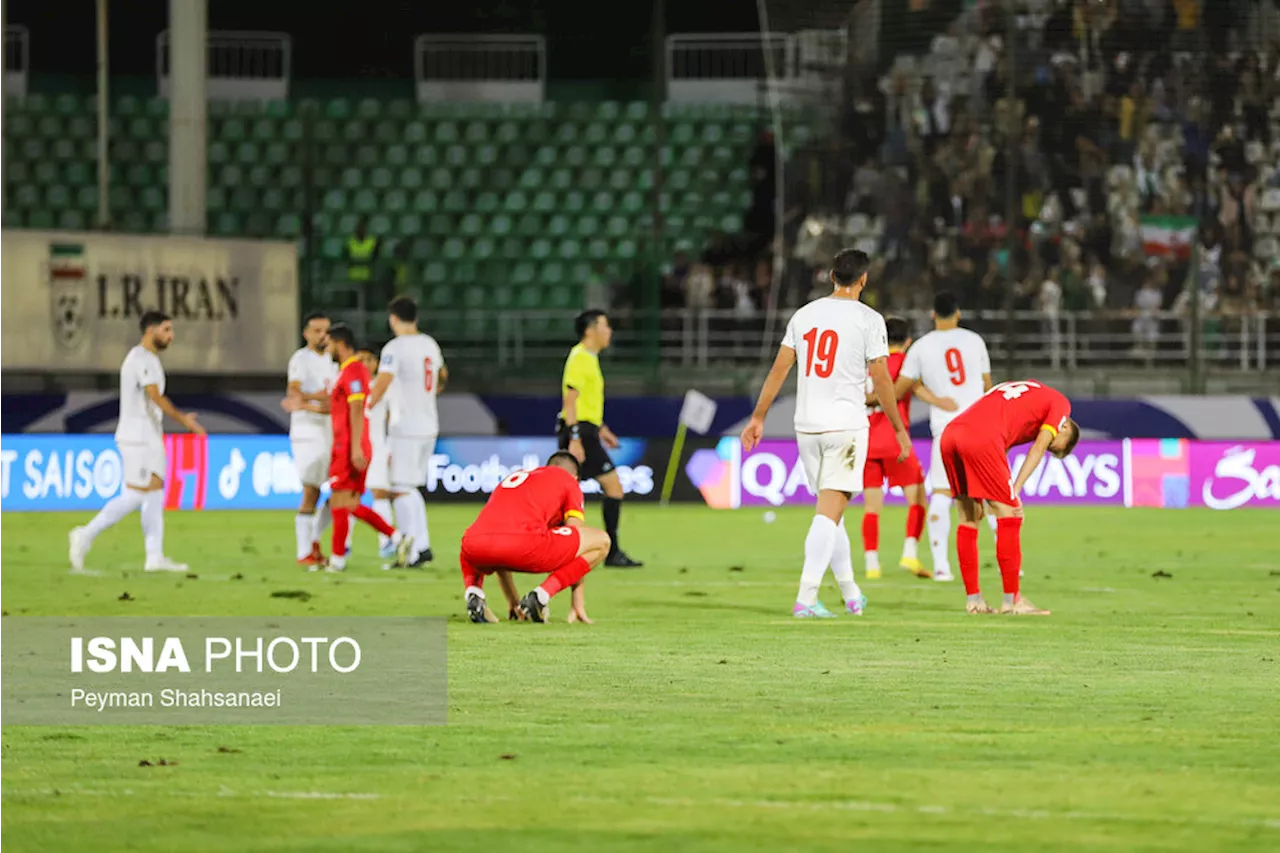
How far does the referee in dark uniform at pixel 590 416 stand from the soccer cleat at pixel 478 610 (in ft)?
15.1

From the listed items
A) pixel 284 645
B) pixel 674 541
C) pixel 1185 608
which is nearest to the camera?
pixel 284 645

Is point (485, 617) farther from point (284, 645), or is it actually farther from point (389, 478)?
point (389, 478)

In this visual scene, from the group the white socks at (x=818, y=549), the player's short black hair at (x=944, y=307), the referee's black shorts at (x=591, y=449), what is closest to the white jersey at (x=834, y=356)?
the white socks at (x=818, y=549)

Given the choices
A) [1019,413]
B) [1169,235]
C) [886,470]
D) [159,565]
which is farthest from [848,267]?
[1169,235]

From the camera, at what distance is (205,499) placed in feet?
82.9

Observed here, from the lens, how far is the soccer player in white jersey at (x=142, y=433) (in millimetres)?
15781

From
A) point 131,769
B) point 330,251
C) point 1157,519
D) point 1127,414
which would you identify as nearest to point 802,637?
point 131,769

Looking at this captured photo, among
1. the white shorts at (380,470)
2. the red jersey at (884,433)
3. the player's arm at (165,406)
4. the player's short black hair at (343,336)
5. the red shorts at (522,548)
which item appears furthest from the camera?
the white shorts at (380,470)

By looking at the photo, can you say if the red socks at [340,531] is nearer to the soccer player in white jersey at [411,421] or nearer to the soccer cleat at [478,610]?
the soccer player in white jersey at [411,421]

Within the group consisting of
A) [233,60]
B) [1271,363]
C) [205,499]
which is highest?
[233,60]

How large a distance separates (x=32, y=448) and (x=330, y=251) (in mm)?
7544

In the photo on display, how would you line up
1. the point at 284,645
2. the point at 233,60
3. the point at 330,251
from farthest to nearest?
the point at 233,60, the point at 330,251, the point at 284,645

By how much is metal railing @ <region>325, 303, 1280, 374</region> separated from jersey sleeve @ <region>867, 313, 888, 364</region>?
13.6 metres

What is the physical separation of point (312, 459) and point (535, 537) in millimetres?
6738
